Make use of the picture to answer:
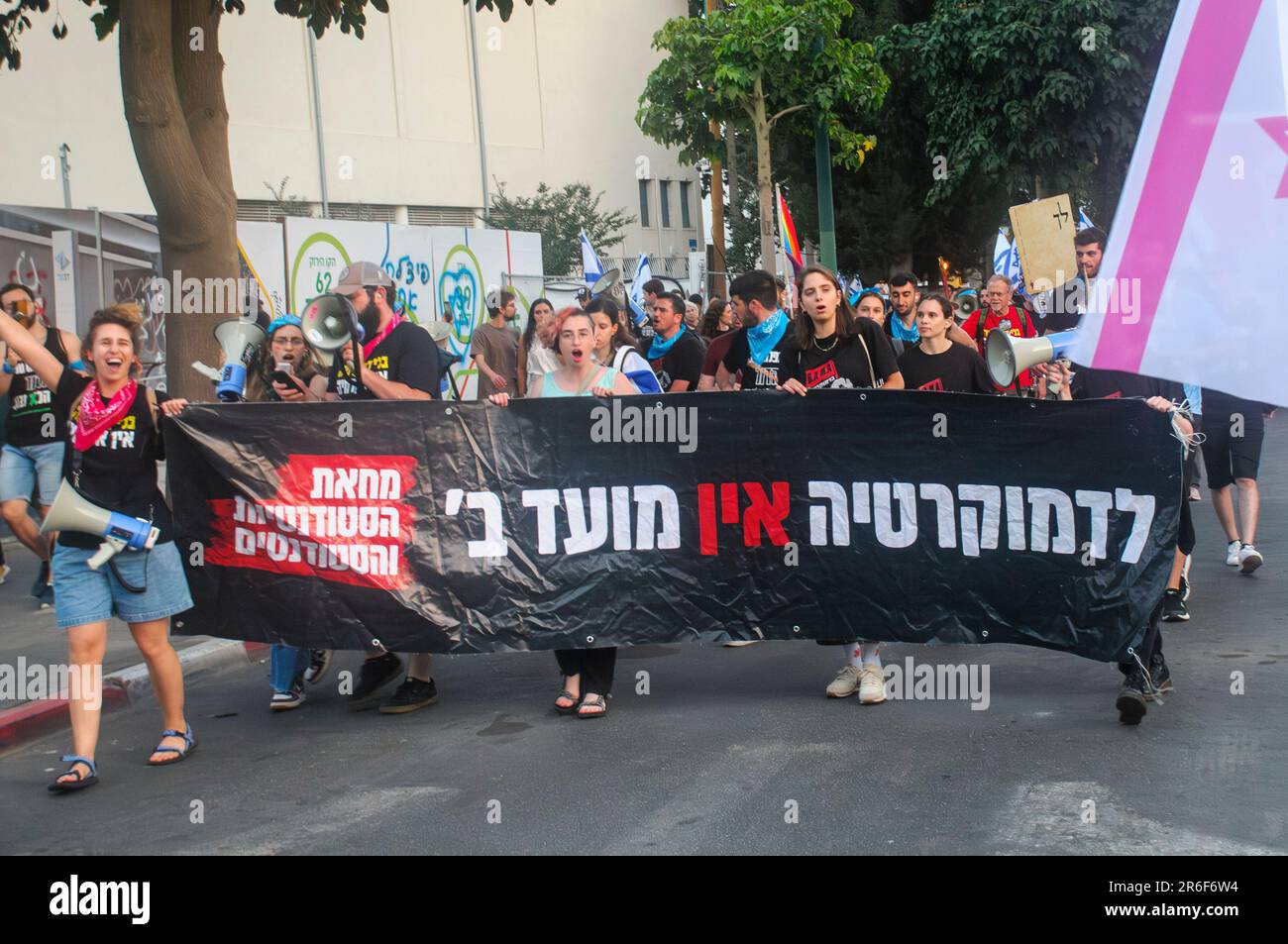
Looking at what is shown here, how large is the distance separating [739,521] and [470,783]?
193 centimetres

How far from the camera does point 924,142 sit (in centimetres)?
3347

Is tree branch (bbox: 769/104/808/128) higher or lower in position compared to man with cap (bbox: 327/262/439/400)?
higher

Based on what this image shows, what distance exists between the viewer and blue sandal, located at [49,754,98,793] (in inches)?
226

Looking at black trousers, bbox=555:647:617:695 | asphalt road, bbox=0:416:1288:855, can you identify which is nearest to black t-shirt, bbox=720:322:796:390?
asphalt road, bbox=0:416:1288:855

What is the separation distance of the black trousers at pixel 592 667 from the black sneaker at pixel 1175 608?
333cm

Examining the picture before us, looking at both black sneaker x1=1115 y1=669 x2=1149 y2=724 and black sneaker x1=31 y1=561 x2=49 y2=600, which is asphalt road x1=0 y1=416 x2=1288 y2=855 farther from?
black sneaker x1=31 y1=561 x2=49 y2=600

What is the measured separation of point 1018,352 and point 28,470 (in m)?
6.54

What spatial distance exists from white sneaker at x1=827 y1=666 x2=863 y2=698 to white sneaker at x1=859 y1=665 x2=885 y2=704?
0.07 metres

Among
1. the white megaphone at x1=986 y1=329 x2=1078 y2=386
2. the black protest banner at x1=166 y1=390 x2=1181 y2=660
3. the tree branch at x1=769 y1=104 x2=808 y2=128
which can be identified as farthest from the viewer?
the tree branch at x1=769 y1=104 x2=808 y2=128

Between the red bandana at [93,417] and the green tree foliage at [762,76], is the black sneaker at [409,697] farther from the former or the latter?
the green tree foliage at [762,76]

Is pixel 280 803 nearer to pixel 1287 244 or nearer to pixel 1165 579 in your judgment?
pixel 1165 579

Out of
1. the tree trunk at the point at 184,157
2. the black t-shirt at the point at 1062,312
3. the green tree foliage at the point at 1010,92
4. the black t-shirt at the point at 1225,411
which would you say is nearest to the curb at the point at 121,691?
the tree trunk at the point at 184,157

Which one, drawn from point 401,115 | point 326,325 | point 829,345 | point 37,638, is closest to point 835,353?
point 829,345

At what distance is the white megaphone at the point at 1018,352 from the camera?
266 inches
